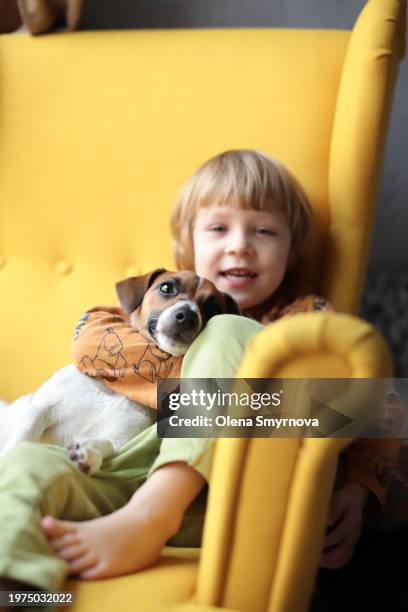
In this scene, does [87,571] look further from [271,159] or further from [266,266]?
[271,159]

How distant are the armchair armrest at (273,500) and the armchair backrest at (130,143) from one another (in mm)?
614

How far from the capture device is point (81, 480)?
0.85 metres

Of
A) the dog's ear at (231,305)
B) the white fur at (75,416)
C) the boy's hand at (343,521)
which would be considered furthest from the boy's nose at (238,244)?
the boy's hand at (343,521)

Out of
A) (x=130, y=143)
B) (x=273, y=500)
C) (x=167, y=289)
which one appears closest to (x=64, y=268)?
(x=130, y=143)

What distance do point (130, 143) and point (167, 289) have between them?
1.46ft

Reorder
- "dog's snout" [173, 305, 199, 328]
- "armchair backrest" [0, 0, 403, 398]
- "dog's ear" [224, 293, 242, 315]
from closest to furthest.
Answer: "dog's snout" [173, 305, 199, 328] < "dog's ear" [224, 293, 242, 315] < "armchair backrest" [0, 0, 403, 398]

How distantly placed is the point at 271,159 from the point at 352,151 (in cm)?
15

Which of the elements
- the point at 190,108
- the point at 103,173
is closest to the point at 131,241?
the point at 103,173

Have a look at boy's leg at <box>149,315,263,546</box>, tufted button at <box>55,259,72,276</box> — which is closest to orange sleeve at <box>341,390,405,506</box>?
boy's leg at <box>149,315,263,546</box>

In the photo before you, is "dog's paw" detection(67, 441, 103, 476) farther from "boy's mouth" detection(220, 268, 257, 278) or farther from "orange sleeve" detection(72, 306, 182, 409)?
"boy's mouth" detection(220, 268, 257, 278)

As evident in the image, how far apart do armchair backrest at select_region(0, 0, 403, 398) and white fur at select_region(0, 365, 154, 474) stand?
0.89 feet

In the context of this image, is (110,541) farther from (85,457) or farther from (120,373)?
(120,373)

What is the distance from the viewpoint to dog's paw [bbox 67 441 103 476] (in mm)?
898

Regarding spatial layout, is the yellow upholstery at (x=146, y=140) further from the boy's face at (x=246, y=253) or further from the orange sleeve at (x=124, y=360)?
the orange sleeve at (x=124, y=360)
